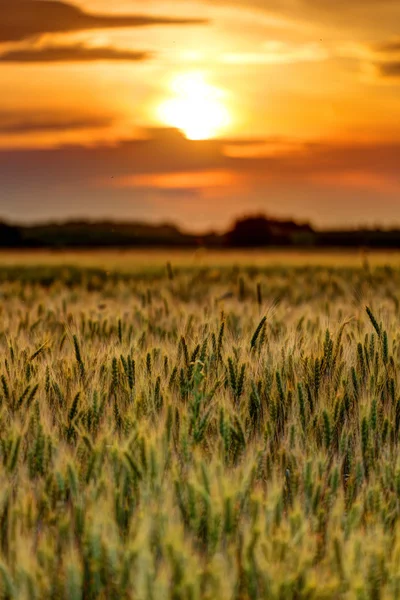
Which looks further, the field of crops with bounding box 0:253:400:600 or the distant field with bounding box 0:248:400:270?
the distant field with bounding box 0:248:400:270

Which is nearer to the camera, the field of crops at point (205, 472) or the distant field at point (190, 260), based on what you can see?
the field of crops at point (205, 472)

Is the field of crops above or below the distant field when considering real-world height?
above

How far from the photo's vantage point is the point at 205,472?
7.12 feet

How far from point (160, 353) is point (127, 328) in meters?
1.20

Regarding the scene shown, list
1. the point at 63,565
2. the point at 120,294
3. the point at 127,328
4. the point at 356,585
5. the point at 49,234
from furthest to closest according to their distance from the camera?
the point at 49,234 → the point at 120,294 → the point at 127,328 → the point at 63,565 → the point at 356,585

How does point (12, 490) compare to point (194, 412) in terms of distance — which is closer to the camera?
point (12, 490)

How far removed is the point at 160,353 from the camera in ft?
12.1

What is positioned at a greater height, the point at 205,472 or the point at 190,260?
the point at 205,472

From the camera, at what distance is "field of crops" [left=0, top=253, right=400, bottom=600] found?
1.88m

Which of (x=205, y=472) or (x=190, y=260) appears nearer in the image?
(x=205, y=472)

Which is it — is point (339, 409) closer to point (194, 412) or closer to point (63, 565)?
point (194, 412)

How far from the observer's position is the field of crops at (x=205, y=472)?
73.9 inches

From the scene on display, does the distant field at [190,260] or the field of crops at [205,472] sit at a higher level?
the field of crops at [205,472]

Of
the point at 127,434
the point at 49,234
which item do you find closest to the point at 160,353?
the point at 127,434
